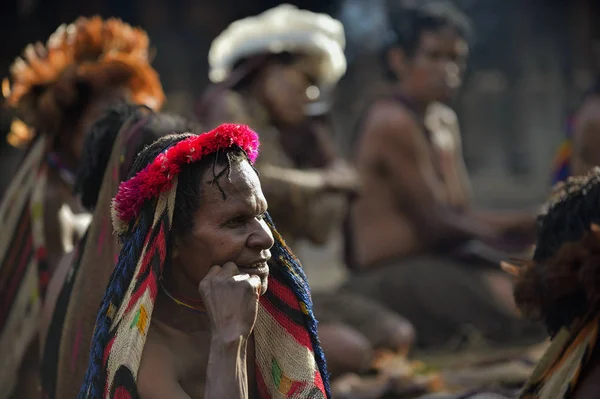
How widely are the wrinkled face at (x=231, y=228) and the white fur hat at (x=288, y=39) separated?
10.4ft

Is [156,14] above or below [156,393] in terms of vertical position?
above

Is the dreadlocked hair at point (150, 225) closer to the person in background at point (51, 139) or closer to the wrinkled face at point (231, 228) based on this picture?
the wrinkled face at point (231, 228)

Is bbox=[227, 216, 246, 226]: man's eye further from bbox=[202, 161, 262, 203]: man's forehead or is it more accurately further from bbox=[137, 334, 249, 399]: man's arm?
bbox=[137, 334, 249, 399]: man's arm

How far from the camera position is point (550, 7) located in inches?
579

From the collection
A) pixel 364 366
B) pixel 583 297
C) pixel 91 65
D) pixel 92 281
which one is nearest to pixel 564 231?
pixel 583 297

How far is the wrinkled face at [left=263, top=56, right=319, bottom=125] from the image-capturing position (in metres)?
5.57

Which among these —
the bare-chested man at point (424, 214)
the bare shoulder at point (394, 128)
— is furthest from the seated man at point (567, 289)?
the bare shoulder at point (394, 128)

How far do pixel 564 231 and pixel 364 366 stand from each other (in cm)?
284

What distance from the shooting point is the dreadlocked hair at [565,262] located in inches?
108

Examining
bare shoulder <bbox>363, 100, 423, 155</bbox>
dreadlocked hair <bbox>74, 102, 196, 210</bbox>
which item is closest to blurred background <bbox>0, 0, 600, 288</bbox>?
bare shoulder <bbox>363, 100, 423, 155</bbox>

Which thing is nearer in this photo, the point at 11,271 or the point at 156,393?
the point at 156,393

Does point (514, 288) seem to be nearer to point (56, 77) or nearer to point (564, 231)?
point (564, 231)

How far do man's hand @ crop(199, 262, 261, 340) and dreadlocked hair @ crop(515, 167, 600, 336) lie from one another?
91 centimetres

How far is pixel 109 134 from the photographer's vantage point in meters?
3.17
